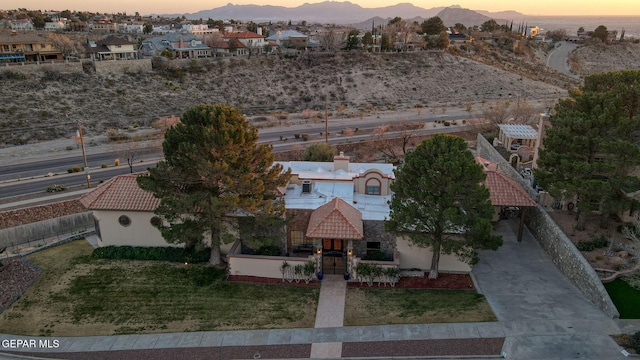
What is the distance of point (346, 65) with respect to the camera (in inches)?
4026

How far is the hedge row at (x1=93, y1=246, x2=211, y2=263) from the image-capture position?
29773 mm

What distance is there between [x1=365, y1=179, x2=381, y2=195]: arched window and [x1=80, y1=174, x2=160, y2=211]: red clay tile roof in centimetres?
1382

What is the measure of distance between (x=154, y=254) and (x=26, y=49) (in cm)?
7347

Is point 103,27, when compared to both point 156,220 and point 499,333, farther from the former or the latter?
point 499,333

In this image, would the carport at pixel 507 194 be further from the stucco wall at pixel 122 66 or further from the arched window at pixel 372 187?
the stucco wall at pixel 122 66

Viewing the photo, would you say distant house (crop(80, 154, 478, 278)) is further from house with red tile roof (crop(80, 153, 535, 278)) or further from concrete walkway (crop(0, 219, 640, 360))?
concrete walkway (crop(0, 219, 640, 360))

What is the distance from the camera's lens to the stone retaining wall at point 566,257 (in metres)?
23.4

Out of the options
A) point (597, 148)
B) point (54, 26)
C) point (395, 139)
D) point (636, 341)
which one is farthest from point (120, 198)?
point (54, 26)

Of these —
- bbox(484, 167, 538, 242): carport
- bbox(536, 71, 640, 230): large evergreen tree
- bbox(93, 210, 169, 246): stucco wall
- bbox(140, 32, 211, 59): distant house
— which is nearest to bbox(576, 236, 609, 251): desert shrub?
bbox(536, 71, 640, 230): large evergreen tree

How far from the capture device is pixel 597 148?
28484 millimetres

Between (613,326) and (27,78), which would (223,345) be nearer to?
(613,326)

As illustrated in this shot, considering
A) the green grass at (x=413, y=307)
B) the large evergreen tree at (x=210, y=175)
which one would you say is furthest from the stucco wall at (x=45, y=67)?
the green grass at (x=413, y=307)

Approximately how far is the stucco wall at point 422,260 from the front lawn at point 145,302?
571 centimetres

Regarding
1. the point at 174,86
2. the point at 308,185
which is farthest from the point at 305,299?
the point at 174,86
